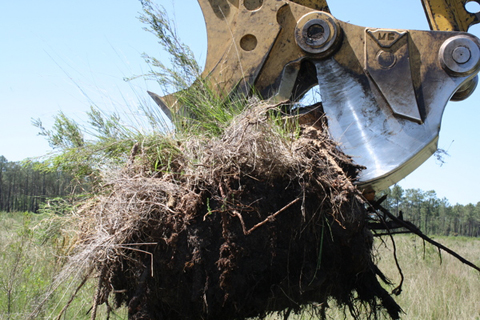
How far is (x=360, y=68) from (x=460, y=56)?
560mm

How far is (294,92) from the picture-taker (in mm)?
3000

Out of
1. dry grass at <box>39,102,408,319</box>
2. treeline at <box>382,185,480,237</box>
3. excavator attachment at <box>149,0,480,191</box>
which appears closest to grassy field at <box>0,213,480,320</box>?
dry grass at <box>39,102,408,319</box>

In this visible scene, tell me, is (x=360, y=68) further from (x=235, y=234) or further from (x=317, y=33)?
(x=235, y=234)

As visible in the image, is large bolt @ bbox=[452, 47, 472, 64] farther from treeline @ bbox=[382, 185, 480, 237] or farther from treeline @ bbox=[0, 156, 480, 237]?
treeline @ bbox=[382, 185, 480, 237]

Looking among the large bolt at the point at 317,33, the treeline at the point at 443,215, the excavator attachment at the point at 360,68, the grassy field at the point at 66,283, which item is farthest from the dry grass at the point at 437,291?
the treeline at the point at 443,215

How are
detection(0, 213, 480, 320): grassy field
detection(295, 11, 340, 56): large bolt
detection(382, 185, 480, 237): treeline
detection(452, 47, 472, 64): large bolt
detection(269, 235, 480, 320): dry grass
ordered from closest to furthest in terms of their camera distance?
detection(452, 47, 472, 64): large bolt → detection(295, 11, 340, 56): large bolt → detection(0, 213, 480, 320): grassy field → detection(269, 235, 480, 320): dry grass → detection(382, 185, 480, 237): treeline

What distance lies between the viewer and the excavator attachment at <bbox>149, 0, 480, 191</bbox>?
2.42m

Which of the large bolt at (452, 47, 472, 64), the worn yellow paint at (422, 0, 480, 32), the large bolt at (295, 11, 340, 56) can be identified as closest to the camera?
the large bolt at (452, 47, 472, 64)

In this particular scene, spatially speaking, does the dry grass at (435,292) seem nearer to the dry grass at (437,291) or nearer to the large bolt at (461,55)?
the dry grass at (437,291)

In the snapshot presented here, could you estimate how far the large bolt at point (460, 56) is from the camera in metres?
2.37

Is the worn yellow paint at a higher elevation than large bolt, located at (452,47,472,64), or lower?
higher

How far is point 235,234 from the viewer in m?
2.10

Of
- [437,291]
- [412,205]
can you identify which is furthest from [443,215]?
[437,291]

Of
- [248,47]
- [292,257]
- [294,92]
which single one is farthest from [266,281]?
[248,47]
